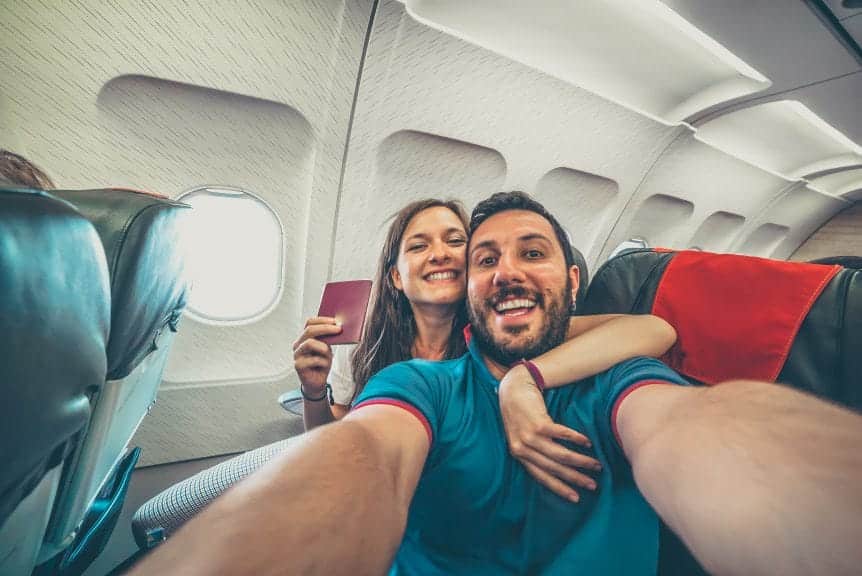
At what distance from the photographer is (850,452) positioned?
0.43m

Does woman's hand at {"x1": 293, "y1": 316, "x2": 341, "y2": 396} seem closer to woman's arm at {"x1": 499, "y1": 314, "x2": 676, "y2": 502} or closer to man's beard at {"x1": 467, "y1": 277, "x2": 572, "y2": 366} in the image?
man's beard at {"x1": 467, "y1": 277, "x2": 572, "y2": 366}

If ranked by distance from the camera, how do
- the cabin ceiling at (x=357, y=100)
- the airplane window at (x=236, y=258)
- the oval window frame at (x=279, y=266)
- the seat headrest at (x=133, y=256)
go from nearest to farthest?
1. the seat headrest at (x=133, y=256)
2. the cabin ceiling at (x=357, y=100)
3. the oval window frame at (x=279, y=266)
4. the airplane window at (x=236, y=258)

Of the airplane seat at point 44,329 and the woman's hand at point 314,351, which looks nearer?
the airplane seat at point 44,329

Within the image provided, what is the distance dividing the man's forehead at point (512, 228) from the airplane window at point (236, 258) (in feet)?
5.38

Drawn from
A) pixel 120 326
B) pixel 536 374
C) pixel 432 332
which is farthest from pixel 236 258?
pixel 536 374

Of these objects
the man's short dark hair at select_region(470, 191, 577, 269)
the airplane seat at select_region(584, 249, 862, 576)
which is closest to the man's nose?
the man's short dark hair at select_region(470, 191, 577, 269)

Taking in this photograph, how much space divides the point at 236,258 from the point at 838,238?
10670 mm

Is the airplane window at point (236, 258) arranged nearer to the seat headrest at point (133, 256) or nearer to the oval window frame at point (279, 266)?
the oval window frame at point (279, 266)

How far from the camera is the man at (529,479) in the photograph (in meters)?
0.42

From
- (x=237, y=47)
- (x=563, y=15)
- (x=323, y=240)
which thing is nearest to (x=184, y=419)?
(x=323, y=240)

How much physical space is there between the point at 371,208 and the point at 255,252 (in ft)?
3.15

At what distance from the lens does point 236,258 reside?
2.57 metres

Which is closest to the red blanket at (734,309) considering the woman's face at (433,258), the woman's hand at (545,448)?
the woman's hand at (545,448)

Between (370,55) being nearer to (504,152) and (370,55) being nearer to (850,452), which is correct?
(504,152)
